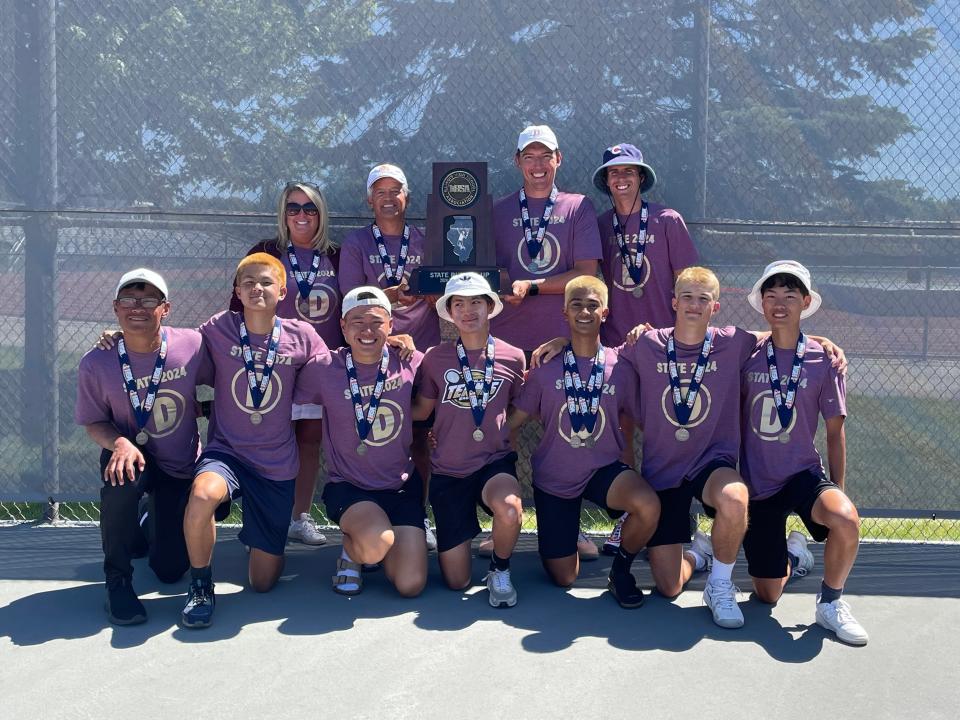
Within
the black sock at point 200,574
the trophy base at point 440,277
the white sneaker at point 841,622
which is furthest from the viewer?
the trophy base at point 440,277

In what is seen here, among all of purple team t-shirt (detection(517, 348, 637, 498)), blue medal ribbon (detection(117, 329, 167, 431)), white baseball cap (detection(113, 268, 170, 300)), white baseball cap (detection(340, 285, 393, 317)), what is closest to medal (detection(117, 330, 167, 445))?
blue medal ribbon (detection(117, 329, 167, 431))

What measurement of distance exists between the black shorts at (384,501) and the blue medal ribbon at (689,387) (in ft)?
4.61

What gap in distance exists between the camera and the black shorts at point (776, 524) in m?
4.54

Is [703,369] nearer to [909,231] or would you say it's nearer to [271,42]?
[909,231]

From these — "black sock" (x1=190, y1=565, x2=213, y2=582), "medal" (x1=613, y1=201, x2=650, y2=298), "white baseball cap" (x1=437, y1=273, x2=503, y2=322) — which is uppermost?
"medal" (x1=613, y1=201, x2=650, y2=298)

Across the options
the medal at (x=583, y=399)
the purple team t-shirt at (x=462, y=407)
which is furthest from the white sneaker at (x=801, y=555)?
the purple team t-shirt at (x=462, y=407)

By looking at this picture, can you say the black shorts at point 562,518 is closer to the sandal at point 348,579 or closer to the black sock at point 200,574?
the sandal at point 348,579

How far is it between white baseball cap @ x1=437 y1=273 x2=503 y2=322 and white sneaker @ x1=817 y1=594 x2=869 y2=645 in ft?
6.99

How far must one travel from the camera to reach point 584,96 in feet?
19.4

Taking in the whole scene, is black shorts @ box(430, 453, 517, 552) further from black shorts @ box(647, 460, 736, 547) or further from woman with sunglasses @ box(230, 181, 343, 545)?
woman with sunglasses @ box(230, 181, 343, 545)

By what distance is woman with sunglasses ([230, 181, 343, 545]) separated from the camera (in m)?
5.45

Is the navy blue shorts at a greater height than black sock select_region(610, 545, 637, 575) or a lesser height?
greater

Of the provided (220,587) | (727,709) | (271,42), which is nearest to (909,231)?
(727,709)

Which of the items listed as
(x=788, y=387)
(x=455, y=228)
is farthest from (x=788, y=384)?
Answer: (x=455, y=228)
